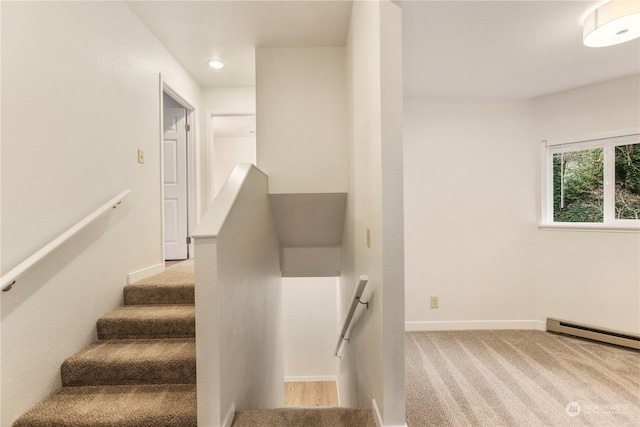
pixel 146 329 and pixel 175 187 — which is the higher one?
pixel 175 187

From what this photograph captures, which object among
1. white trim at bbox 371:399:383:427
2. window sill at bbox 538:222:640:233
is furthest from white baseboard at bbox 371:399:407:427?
window sill at bbox 538:222:640:233

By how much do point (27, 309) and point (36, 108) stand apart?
1021 mm

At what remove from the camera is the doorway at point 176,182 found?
346 cm

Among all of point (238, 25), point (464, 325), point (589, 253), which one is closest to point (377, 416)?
point (464, 325)

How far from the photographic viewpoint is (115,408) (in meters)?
1.50

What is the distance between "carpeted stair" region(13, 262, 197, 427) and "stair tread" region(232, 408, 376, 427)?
0.99 feet

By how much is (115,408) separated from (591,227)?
4.18m

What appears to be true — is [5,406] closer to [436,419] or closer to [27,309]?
[27,309]

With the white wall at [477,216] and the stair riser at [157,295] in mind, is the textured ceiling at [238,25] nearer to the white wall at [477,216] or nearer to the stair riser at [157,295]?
the white wall at [477,216]

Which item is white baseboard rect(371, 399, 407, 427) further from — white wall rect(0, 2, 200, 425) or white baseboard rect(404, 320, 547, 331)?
white baseboard rect(404, 320, 547, 331)

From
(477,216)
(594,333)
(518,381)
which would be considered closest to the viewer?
(518,381)

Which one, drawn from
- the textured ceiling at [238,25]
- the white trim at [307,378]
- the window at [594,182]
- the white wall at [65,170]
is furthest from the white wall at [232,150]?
the window at [594,182]

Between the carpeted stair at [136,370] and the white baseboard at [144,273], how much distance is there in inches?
2.4

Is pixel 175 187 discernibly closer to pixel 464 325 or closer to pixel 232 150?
pixel 232 150
